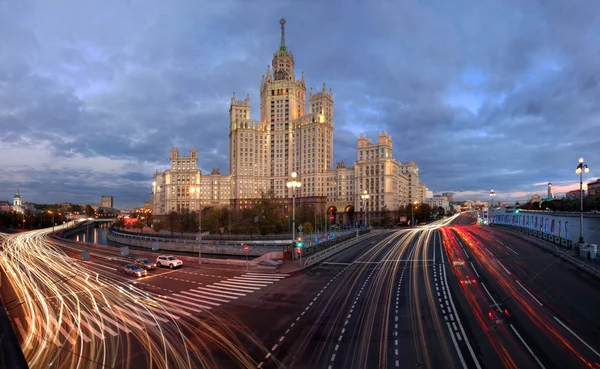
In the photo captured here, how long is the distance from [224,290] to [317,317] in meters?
9.79

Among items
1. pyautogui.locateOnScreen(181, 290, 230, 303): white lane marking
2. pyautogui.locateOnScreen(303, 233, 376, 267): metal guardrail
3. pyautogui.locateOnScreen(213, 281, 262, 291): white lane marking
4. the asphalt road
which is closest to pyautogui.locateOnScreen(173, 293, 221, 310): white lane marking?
pyautogui.locateOnScreen(181, 290, 230, 303): white lane marking

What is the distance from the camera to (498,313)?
1781 centimetres

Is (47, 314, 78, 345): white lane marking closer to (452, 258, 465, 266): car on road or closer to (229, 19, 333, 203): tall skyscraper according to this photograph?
(452, 258, 465, 266): car on road

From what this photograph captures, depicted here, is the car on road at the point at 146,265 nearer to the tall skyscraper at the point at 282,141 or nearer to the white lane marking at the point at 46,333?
the white lane marking at the point at 46,333

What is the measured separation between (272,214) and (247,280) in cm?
4632

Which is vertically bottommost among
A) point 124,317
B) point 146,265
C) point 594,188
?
point 146,265

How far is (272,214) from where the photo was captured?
74.1m

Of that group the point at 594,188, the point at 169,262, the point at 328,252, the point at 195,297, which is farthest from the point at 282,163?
the point at 594,188

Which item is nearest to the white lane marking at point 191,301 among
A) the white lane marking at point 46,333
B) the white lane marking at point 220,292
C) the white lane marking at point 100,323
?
the white lane marking at point 220,292

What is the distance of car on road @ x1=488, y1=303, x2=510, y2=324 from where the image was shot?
1677cm

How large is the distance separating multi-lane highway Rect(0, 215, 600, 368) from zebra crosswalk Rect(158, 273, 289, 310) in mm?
142

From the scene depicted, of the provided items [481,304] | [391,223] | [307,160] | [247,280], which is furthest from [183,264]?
[307,160]

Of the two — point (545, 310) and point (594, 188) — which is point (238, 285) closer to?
point (545, 310)

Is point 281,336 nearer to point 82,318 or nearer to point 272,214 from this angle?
point 82,318
